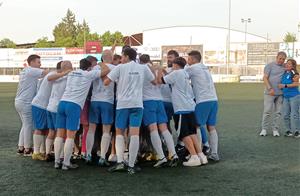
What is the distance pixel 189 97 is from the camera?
719 centimetres

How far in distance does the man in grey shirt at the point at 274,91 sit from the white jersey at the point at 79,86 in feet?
17.0

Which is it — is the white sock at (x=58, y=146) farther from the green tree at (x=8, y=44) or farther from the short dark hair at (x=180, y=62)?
the green tree at (x=8, y=44)

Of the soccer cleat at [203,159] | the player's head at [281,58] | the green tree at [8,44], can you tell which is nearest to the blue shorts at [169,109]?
the soccer cleat at [203,159]

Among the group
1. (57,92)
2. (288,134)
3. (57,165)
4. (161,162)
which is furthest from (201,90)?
(288,134)

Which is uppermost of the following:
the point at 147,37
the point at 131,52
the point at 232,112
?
the point at 147,37

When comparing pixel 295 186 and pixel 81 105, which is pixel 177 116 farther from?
pixel 295 186

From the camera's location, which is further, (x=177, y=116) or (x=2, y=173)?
(x=177, y=116)

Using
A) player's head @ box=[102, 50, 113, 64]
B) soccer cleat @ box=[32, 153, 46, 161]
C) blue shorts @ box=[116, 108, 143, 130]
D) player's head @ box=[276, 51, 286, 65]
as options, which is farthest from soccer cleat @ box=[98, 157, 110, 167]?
player's head @ box=[276, 51, 286, 65]

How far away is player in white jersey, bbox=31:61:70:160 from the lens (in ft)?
24.8

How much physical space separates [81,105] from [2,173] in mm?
1577

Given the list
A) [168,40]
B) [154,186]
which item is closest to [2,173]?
[154,186]

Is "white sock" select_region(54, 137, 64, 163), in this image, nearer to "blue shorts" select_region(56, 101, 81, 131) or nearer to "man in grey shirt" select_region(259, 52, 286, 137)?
"blue shorts" select_region(56, 101, 81, 131)

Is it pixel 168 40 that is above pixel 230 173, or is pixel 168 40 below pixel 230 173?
above

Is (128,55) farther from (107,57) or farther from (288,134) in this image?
(288,134)
